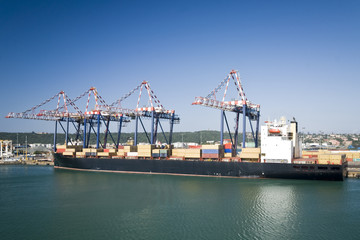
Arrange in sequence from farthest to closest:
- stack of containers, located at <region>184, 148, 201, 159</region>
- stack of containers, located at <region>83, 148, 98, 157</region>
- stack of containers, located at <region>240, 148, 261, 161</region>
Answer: stack of containers, located at <region>83, 148, 98, 157</region> < stack of containers, located at <region>184, 148, 201, 159</region> < stack of containers, located at <region>240, 148, 261, 161</region>

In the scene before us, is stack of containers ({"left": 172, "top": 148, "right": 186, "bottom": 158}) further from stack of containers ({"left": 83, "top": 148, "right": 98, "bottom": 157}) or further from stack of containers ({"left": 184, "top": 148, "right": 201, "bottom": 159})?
stack of containers ({"left": 83, "top": 148, "right": 98, "bottom": 157})

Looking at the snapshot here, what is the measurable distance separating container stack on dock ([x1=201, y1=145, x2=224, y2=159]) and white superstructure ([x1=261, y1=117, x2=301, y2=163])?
20.7 ft

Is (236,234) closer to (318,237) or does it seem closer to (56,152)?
(318,237)

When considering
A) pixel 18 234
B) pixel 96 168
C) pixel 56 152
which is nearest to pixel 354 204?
pixel 18 234

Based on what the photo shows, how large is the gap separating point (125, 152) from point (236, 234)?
35.2 m

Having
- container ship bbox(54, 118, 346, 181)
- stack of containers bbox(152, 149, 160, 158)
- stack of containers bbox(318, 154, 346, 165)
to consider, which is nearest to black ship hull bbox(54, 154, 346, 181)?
container ship bbox(54, 118, 346, 181)

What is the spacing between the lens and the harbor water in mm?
19031

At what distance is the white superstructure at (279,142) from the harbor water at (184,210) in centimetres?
364

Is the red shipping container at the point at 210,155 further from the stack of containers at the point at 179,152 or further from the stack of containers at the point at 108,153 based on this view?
the stack of containers at the point at 108,153

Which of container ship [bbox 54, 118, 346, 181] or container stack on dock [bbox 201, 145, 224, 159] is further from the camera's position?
container stack on dock [bbox 201, 145, 224, 159]

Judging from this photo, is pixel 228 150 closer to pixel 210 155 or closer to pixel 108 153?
pixel 210 155

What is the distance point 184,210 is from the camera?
955 inches

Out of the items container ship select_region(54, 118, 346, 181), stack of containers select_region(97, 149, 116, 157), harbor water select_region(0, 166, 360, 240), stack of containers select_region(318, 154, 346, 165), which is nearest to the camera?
harbor water select_region(0, 166, 360, 240)

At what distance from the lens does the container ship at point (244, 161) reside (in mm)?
36250
